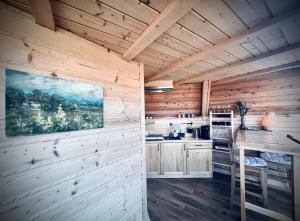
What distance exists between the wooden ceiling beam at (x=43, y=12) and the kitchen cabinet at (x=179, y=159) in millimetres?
2899

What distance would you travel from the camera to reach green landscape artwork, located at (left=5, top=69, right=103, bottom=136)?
0.96m

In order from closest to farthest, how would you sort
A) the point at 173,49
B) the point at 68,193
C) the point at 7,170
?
1. the point at 7,170
2. the point at 68,193
3. the point at 173,49

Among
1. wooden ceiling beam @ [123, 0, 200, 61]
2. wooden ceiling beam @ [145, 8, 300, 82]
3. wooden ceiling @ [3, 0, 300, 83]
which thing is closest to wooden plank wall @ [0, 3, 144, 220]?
wooden ceiling @ [3, 0, 300, 83]

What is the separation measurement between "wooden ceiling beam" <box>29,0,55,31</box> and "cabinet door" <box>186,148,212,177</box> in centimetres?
327

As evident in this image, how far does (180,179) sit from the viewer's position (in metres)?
3.42

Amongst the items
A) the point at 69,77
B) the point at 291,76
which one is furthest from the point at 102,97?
the point at 291,76

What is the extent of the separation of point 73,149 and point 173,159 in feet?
8.70

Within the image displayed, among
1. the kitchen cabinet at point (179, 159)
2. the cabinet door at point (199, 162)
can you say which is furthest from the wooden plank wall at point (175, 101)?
the cabinet door at point (199, 162)

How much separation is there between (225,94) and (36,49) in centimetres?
358

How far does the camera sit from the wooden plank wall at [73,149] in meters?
0.97

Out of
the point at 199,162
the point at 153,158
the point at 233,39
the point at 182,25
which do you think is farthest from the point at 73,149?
the point at 199,162

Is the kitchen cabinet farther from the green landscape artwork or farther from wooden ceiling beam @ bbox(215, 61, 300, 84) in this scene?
the green landscape artwork

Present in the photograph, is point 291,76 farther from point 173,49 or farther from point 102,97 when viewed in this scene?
point 102,97

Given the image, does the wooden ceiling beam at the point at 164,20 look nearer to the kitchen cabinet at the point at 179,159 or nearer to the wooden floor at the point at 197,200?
the wooden floor at the point at 197,200
